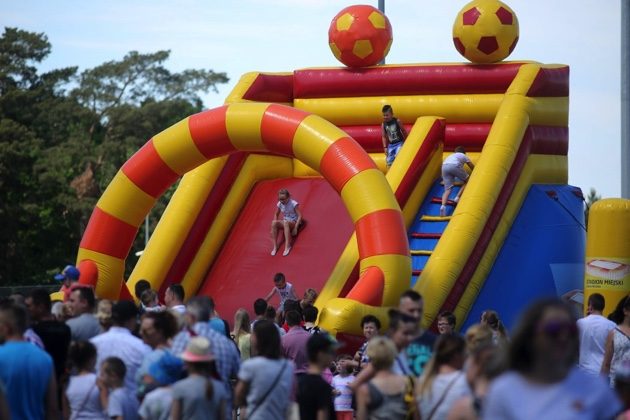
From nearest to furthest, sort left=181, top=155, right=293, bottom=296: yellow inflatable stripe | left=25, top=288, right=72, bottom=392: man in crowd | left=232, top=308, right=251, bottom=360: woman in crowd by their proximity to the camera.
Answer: left=25, top=288, right=72, bottom=392: man in crowd < left=232, top=308, right=251, bottom=360: woman in crowd < left=181, top=155, right=293, bottom=296: yellow inflatable stripe

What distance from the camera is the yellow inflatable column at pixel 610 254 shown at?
44.3 ft

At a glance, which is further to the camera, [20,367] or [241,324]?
[241,324]

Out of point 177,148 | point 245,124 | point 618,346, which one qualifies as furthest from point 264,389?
point 177,148

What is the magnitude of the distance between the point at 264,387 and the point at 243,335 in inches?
148

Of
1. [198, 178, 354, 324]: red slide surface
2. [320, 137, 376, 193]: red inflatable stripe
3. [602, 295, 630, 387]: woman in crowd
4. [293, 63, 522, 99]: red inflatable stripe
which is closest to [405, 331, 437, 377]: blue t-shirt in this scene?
[602, 295, 630, 387]: woman in crowd

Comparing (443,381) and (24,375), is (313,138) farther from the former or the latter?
(443,381)

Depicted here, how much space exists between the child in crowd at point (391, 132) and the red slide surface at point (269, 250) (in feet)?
2.79

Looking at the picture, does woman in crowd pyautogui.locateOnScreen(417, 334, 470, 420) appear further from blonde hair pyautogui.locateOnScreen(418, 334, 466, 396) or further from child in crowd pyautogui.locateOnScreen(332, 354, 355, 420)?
child in crowd pyautogui.locateOnScreen(332, 354, 355, 420)

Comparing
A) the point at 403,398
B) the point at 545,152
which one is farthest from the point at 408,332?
the point at 545,152

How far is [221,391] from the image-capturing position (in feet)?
21.2

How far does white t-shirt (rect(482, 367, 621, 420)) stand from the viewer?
412 cm

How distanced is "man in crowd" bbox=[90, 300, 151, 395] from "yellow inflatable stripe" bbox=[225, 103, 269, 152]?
5.86 m

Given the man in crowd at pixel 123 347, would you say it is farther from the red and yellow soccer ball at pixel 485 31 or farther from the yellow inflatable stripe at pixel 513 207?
the red and yellow soccer ball at pixel 485 31

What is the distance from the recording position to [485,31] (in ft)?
50.0
